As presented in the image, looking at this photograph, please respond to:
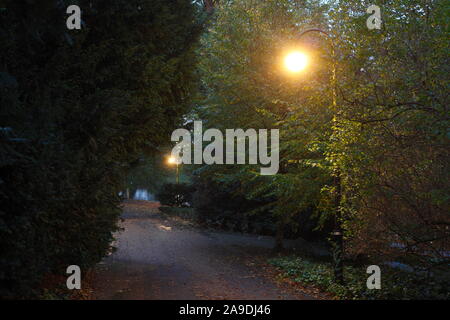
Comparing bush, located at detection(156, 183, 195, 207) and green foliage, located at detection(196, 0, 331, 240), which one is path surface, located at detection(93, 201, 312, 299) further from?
bush, located at detection(156, 183, 195, 207)

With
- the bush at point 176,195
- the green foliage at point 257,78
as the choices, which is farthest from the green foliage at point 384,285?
the bush at point 176,195

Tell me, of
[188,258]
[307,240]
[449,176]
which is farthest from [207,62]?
[449,176]

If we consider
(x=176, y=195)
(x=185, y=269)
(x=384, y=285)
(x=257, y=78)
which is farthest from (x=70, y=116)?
(x=176, y=195)

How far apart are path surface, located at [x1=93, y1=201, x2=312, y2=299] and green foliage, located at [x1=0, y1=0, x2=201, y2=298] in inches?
51.0

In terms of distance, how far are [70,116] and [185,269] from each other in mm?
5722

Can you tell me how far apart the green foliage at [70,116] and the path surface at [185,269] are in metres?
1.30

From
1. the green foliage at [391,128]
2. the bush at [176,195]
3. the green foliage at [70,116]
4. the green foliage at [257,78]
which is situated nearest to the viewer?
the green foliage at [70,116]

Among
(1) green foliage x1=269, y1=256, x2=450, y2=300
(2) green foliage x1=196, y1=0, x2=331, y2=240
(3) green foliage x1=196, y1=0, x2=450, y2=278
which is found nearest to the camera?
(3) green foliage x1=196, y1=0, x2=450, y2=278

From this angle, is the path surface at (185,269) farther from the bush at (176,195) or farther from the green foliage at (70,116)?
the bush at (176,195)

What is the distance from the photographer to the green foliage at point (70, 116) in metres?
5.25

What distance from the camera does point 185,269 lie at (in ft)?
35.8

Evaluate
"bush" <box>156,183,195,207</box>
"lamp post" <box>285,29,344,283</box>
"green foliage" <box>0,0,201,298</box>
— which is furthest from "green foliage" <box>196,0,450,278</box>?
"bush" <box>156,183,195,207</box>

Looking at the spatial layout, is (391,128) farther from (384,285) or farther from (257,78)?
(257,78)

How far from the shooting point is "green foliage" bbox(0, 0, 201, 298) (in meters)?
5.25
